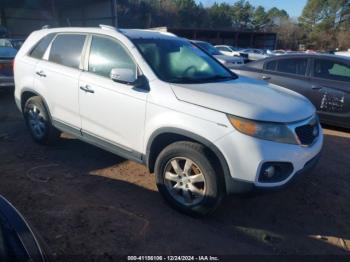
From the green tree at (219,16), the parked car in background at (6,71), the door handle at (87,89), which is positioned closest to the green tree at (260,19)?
the green tree at (219,16)

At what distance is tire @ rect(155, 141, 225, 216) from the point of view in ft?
10.2

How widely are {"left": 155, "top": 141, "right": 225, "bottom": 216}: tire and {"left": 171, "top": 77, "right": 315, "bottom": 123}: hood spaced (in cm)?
44

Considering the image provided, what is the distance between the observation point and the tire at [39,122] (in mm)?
4868

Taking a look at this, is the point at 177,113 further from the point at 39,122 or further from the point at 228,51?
the point at 228,51

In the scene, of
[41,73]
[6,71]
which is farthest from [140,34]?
[6,71]

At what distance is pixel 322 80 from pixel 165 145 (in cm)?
432

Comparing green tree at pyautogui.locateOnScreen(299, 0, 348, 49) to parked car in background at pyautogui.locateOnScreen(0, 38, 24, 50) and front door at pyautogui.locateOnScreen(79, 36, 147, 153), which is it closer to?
parked car in background at pyautogui.locateOnScreen(0, 38, 24, 50)

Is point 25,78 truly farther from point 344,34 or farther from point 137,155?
point 344,34

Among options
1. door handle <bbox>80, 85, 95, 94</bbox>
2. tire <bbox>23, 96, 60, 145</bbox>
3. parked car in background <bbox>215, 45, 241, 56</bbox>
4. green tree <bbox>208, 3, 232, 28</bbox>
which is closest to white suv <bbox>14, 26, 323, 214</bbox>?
door handle <bbox>80, 85, 95, 94</bbox>

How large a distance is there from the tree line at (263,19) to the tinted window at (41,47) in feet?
171

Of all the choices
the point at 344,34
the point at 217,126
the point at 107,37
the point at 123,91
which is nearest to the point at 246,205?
the point at 217,126

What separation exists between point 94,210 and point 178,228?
0.92 m

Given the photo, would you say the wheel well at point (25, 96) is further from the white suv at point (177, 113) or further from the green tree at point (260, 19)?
the green tree at point (260, 19)

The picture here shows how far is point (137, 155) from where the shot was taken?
3686mm
